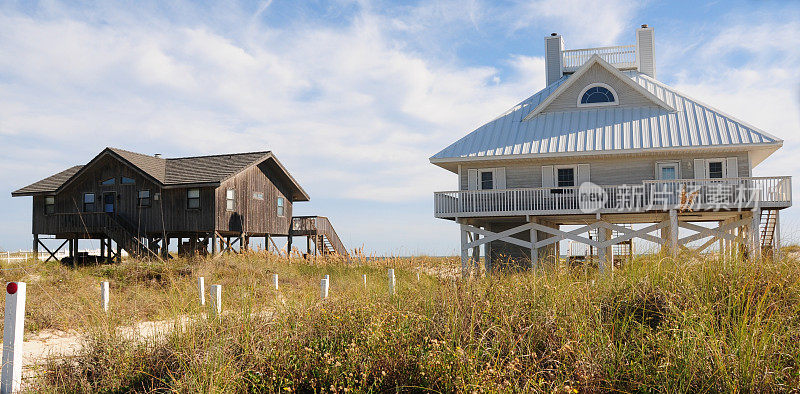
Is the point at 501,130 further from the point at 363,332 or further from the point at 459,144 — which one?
the point at 363,332

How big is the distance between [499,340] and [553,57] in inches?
1049

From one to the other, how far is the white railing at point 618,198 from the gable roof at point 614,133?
4.57ft

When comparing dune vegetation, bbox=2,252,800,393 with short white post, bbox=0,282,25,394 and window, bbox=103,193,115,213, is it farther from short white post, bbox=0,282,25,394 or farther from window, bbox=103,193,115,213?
window, bbox=103,193,115,213

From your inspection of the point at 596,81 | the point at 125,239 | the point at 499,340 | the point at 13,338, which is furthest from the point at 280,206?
the point at 499,340

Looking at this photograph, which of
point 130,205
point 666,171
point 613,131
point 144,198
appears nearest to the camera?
point 666,171

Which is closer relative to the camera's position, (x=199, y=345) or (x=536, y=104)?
(x=199, y=345)

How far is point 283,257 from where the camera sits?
26.9 metres

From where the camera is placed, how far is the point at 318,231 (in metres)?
36.5

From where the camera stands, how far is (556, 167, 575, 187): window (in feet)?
80.4

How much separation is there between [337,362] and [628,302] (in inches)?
137

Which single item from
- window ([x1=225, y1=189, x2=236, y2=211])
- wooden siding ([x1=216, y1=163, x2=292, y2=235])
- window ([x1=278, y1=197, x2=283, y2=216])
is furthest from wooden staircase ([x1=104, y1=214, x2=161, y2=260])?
window ([x1=278, y1=197, x2=283, y2=216])

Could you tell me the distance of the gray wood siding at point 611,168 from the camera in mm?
23297

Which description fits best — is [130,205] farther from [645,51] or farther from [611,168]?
[645,51]

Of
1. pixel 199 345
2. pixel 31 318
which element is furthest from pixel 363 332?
pixel 31 318
